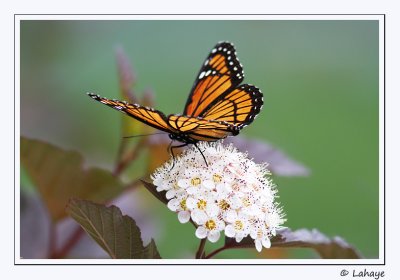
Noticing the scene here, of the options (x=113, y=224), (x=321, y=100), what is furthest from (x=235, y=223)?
(x=321, y=100)

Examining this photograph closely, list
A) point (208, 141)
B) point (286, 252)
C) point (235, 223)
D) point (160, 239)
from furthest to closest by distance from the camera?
point (160, 239) → point (286, 252) → point (208, 141) → point (235, 223)

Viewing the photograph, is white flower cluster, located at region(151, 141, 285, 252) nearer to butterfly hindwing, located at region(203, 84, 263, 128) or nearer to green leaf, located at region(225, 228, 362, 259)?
green leaf, located at region(225, 228, 362, 259)

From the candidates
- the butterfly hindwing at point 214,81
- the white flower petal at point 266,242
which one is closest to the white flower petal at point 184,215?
the white flower petal at point 266,242

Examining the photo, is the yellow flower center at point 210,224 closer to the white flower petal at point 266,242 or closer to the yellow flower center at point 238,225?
the yellow flower center at point 238,225

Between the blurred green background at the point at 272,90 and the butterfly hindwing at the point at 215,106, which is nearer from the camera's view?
the butterfly hindwing at the point at 215,106

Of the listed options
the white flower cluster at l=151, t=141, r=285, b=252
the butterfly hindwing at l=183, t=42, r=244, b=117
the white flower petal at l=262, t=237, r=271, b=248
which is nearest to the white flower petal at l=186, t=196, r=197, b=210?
the white flower cluster at l=151, t=141, r=285, b=252
